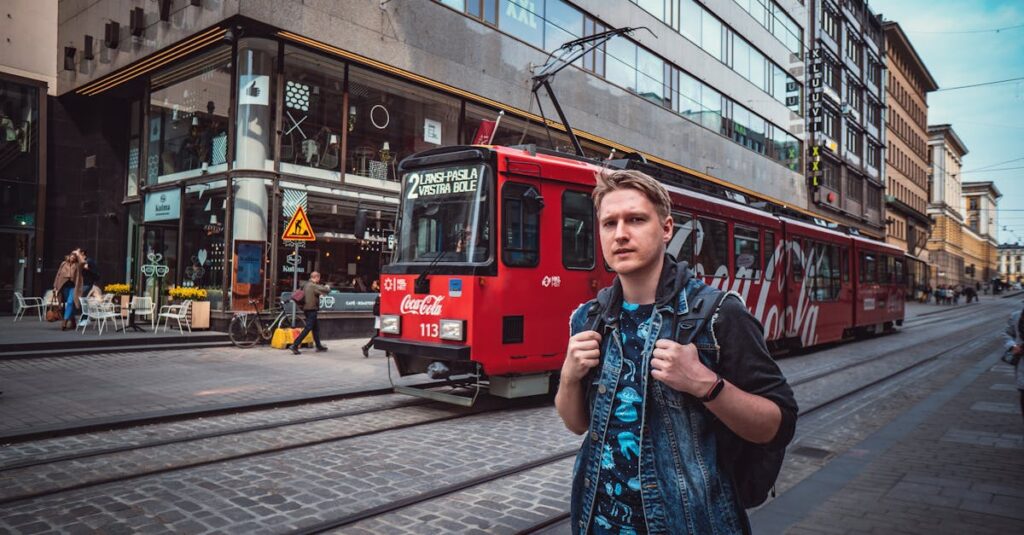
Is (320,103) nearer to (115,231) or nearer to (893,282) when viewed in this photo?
(115,231)

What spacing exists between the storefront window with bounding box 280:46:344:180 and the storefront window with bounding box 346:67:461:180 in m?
0.37

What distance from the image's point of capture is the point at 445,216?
27.2ft

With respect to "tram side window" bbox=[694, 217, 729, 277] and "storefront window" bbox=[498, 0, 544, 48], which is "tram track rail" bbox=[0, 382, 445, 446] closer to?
"tram side window" bbox=[694, 217, 729, 277]

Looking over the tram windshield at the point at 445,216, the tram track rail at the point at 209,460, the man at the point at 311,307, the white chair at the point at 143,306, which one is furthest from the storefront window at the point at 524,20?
the tram track rail at the point at 209,460

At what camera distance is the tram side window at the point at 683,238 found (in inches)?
413

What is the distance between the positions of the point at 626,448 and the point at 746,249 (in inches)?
460

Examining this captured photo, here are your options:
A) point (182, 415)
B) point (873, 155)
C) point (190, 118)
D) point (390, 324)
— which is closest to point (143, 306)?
point (190, 118)

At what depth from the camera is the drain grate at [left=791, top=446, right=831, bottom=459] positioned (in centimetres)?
614

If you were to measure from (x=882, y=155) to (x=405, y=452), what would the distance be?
63.2 meters

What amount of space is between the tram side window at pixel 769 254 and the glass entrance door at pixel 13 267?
70.5 feet

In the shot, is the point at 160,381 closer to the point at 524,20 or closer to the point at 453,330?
the point at 453,330

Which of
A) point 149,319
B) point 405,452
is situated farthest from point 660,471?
point 149,319

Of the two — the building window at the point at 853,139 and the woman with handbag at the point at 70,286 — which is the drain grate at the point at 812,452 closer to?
the woman with handbag at the point at 70,286

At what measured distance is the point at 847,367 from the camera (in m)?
12.9
